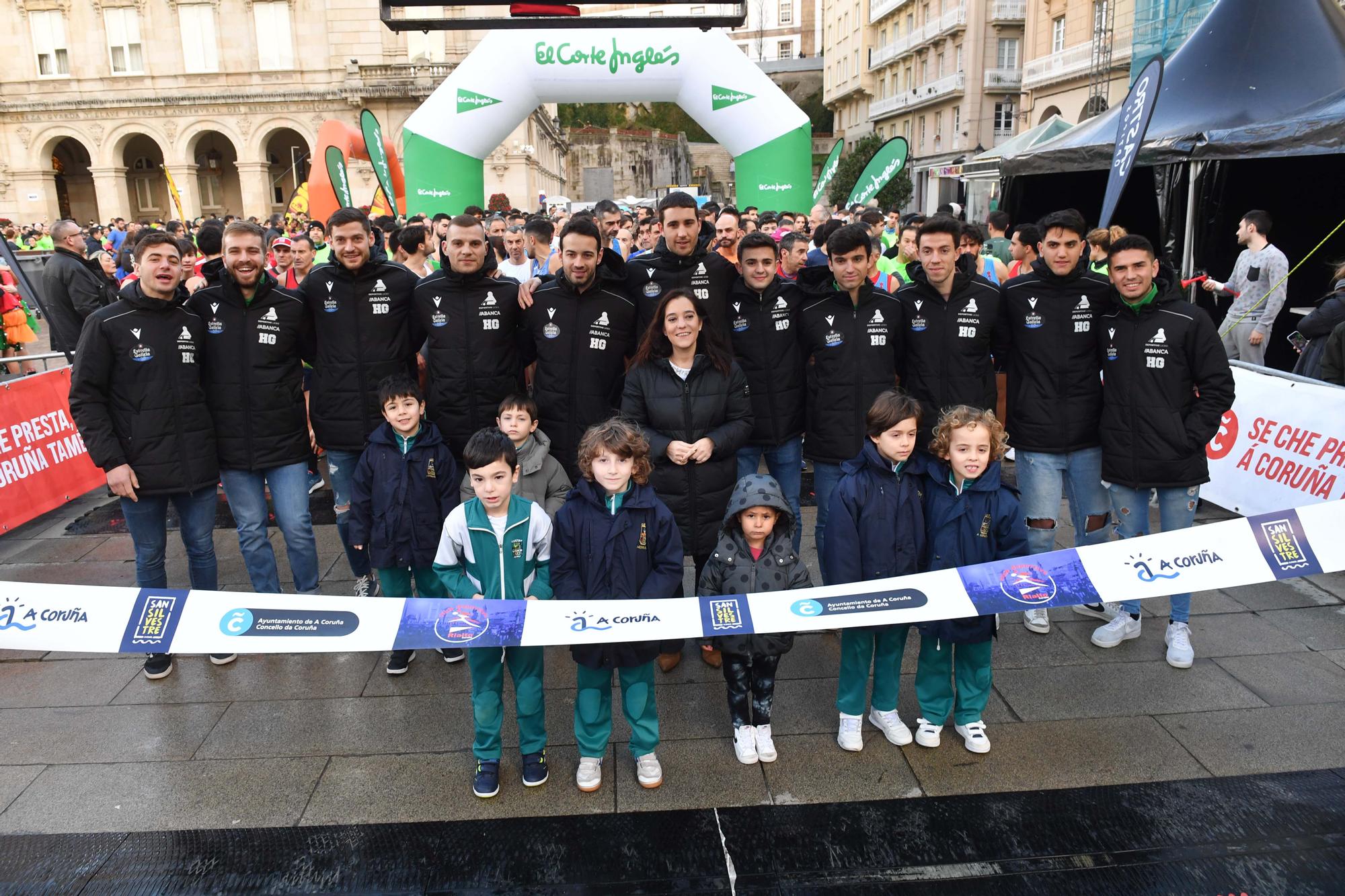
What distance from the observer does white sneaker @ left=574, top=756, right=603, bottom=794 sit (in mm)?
3477

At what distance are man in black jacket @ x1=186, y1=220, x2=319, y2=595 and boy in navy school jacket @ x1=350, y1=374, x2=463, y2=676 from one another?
60 centimetres

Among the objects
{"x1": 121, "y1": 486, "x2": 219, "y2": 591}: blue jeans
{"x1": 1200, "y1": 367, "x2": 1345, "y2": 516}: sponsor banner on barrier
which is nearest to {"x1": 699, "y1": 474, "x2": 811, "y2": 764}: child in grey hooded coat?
{"x1": 121, "y1": 486, "x2": 219, "y2": 591}: blue jeans

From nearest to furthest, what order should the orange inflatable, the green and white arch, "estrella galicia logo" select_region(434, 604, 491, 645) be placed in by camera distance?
"estrella galicia logo" select_region(434, 604, 491, 645) < the green and white arch < the orange inflatable

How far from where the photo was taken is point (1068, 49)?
33781 millimetres

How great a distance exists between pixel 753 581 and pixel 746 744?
68 centimetres

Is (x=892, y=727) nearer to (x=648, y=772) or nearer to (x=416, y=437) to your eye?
(x=648, y=772)

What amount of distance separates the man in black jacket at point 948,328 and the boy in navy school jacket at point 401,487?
2.43 meters

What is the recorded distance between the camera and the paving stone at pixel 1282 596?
5012 millimetres

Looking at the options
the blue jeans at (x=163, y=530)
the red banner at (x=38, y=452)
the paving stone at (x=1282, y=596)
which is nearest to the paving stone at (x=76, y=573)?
the red banner at (x=38, y=452)

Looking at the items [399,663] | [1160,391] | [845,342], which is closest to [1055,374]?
[1160,391]

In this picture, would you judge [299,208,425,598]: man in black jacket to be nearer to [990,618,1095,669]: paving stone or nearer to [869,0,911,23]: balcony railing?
[990,618,1095,669]: paving stone

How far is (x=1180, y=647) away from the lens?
4355 millimetres

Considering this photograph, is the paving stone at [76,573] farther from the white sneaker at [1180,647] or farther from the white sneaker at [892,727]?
the white sneaker at [1180,647]

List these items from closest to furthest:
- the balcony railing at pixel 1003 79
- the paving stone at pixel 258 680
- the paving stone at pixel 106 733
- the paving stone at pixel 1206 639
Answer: the paving stone at pixel 106 733 → the paving stone at pixel 258 680 → the paving stone at pixel 1206 639 → the balcony railing at pixel 1003 79
